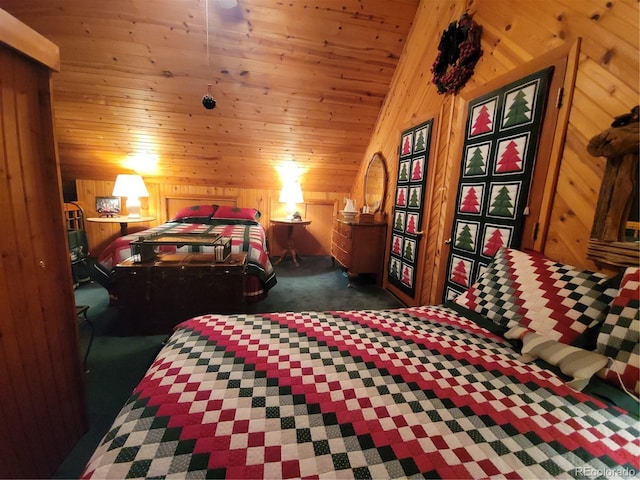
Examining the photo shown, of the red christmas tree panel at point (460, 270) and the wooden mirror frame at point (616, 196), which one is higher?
the wooden mirror frame at point (616, 196)

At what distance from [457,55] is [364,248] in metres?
1.99

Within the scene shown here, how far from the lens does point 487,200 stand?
176 cm

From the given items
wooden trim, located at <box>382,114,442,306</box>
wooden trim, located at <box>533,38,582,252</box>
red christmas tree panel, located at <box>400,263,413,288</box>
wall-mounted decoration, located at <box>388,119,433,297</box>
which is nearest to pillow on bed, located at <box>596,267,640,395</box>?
wooden trim, located at <box>533,38,582,252</box>

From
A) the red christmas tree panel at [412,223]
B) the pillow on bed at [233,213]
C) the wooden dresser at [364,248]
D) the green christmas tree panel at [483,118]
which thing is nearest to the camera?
the green christmas tree panel at [483,118]

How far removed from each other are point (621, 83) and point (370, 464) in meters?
1.69

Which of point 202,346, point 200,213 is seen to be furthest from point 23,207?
point 200,213

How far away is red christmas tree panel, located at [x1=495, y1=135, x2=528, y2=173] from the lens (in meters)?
1.53

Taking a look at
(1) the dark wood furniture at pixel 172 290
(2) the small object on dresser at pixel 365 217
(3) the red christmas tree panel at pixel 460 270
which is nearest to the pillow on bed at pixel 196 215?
(1) the dark wood furniture at pixel 172 290

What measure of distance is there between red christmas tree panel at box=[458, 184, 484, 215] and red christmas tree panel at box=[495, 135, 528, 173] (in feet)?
0.60

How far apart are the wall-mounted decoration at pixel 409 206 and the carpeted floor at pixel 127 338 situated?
0.37 m

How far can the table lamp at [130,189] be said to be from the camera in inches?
136

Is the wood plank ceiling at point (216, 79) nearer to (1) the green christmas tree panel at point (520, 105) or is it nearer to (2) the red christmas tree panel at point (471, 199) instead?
(1) the green christmas tree panel at point (520, 105)

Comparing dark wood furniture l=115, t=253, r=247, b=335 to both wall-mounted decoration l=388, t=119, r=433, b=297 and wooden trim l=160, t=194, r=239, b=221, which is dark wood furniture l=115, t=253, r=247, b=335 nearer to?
wall-mounted decoration l=388, t=119, r=433, b=297

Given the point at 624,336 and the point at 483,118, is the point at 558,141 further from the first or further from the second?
the point at 624,336
